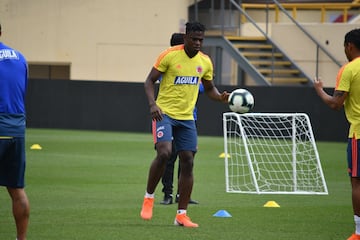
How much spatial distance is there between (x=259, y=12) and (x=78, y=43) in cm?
662

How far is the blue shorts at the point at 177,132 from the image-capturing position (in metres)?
10.5

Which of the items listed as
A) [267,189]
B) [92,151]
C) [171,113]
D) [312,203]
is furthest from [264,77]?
[171,113]

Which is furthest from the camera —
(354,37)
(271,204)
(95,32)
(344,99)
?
(95,32)

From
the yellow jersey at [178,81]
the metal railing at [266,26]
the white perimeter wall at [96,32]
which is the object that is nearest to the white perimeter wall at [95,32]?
the white perimeter wall at [96,32]

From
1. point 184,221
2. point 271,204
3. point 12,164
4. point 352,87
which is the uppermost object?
point 352,87

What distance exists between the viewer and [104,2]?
3334 cm

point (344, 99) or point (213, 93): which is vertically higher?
point (344, 99)

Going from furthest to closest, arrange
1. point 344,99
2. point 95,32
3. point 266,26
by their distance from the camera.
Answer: point 95,32 < point 266,26 < point 344,99

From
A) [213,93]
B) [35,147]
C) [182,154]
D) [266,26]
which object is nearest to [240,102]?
[213,93]

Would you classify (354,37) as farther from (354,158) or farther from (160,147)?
(160,147)

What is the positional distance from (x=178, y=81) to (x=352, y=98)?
6.80 feet

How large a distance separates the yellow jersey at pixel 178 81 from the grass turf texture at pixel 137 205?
4.18ft

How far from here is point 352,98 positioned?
30.8 feet

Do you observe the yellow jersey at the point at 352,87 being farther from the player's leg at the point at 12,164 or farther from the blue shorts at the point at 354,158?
the player's leg at the point at 12,164
